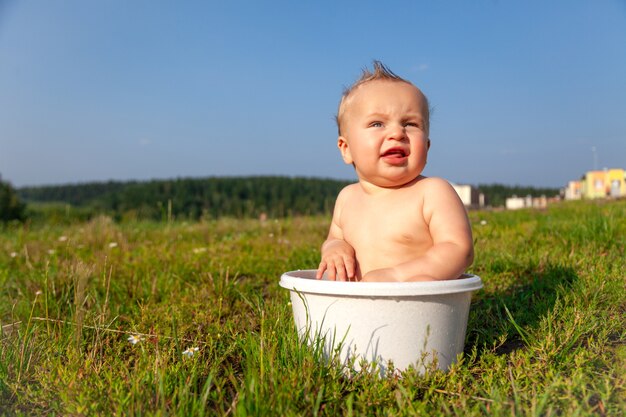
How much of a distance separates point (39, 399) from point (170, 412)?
2.02ft

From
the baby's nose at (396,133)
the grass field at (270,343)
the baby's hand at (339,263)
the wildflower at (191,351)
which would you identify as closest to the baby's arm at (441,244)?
the baby's hand at (339,263)

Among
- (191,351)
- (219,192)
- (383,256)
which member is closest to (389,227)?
(383,256)

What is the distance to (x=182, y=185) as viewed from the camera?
61219 mm

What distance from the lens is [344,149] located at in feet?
7.93

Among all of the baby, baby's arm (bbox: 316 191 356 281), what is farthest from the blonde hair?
baby's arm (bbox: 316 191 356 281)

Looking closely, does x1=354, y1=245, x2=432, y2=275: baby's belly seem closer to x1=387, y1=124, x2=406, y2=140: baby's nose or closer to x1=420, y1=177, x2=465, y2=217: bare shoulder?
x1=420, y1=177, x2=465, y2=217: bare shoulder

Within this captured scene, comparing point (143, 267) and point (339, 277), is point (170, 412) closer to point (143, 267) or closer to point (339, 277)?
point (339, 277)

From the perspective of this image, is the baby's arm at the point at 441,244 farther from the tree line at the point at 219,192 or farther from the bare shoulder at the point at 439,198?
the tree line at the point at 219,192

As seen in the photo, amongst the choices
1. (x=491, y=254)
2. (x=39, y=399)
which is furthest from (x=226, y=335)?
(x=491, y=254)

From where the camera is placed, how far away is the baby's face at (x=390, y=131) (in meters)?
2.15

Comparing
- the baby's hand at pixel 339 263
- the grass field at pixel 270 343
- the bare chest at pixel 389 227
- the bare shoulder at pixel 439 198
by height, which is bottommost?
the grass field at pixel 270 343

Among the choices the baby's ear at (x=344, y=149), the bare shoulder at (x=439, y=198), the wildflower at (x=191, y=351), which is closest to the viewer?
the wildflower at (x=191, y=351)

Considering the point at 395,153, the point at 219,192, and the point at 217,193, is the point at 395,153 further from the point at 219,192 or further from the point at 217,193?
the point at 219,192

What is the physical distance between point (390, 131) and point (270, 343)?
3.19 ft
